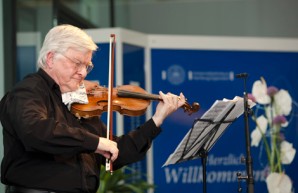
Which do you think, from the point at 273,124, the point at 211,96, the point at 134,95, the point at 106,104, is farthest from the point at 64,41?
the point at 273,124

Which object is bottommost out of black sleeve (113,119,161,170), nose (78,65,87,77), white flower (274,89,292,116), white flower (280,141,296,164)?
white flower (280,141,296,164)

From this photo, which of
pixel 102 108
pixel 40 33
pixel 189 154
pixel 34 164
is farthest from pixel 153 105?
pixel 34 164

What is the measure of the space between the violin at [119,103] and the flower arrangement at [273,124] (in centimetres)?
238

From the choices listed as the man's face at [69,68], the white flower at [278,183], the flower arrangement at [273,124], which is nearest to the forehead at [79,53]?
the man's face at [69,68]

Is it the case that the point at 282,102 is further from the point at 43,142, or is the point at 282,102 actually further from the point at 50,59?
the point at 43,142

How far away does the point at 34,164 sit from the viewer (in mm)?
2371

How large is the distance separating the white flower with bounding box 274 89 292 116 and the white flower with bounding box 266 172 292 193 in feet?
1.83

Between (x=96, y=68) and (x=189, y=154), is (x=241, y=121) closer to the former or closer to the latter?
(x=96, y=68)

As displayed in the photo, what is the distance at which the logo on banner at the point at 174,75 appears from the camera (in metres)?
5.12

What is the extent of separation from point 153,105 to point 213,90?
57 centimetres

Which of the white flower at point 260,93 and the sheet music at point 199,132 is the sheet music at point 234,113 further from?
the white flower at point 260,93

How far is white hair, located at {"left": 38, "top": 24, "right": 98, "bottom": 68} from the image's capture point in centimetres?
248

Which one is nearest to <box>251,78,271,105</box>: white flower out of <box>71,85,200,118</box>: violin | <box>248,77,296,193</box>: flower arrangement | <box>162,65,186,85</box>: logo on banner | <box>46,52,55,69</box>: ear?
<box>248,77,296,193</box>: flower arrangement

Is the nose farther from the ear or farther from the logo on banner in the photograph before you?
the logo on banner
